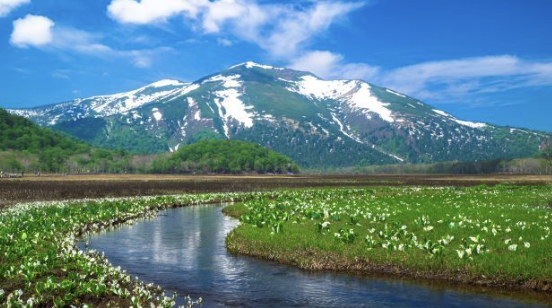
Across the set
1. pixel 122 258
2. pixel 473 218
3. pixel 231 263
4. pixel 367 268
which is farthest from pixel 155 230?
pixel 473 218

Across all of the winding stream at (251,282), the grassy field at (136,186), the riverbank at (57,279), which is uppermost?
the grassy field at (136,186)

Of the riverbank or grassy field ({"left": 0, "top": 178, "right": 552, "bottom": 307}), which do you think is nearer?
the riverbank

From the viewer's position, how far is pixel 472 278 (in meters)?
19.5

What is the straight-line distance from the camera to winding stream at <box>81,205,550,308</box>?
17.2 metres

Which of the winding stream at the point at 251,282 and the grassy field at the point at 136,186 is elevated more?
the grassy field at the point at 136,186

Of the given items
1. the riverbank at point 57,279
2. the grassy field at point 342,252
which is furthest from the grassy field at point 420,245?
the riverbank at point 57,279

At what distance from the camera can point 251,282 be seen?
20109 mm

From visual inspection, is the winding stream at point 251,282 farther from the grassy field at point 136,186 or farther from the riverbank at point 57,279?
the grassy field at point 136,186

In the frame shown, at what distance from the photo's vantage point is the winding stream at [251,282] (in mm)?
17219

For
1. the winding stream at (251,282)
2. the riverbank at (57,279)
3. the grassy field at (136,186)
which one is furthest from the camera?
the grassy field at (136,186)

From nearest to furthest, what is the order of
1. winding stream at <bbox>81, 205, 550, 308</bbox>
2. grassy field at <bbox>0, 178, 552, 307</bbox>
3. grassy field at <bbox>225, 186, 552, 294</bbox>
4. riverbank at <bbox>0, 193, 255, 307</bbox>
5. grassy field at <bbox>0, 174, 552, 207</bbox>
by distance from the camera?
riverbank at <bbox>0, 193, 255, 307</bbox> < grassy field at <bbox>0, 178, 552, 307</bbox> < winding stream at <bbox>81, 205, 550, 308</bbox> < grassy field at <bbox>225, 186, 552, 294</bbox> < grassy field at <bbox>0, 174, 552, 207</bbox>

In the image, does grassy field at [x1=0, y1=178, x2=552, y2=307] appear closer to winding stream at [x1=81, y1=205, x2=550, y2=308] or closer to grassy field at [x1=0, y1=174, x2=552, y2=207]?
winding stream at [x1=81, y1=205, x2=550, y2=308]

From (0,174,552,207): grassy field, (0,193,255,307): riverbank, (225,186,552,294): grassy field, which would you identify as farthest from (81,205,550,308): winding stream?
(0,174,552,207): grassy field

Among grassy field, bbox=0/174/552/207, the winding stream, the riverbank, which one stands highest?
grassy field, bbox=0/174/552/207
